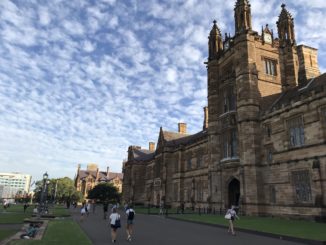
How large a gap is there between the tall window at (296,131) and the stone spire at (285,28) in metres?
15.1

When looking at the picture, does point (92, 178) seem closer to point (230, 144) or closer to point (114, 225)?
point (230, 144)

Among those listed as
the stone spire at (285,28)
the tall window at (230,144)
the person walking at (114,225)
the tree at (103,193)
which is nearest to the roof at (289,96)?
the tall window at (230,144)

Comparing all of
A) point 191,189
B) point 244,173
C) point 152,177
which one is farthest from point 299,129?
point 152,177

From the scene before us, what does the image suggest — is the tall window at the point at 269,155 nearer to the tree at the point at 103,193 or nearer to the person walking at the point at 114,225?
the person walking at the point at 114,225

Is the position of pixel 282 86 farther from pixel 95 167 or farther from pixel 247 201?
pixel 95 167

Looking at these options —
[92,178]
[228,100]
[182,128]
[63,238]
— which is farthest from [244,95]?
[92,178]

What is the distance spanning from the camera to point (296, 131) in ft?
91.7

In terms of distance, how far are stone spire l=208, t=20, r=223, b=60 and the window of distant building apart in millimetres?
8778

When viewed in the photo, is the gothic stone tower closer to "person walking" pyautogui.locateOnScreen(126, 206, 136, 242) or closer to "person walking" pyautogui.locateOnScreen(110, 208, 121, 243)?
"person walking" pyautogui.locateOnScreen(126, 206, 136, 242)

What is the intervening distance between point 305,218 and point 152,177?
49306 millimetres

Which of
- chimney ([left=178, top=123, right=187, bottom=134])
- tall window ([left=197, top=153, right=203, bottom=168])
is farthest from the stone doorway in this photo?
chimney ([left=178, top=123, right=187, bottom=134])

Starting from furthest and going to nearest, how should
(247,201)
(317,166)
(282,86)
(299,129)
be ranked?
1. (282,86)
2. (247,201)
3. (299,129)
4. (317,166)

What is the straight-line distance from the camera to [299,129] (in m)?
27.6

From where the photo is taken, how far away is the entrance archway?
36.2 meters
